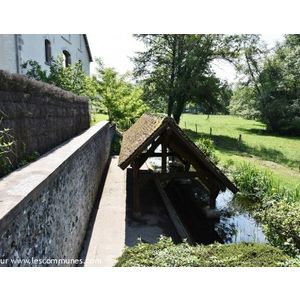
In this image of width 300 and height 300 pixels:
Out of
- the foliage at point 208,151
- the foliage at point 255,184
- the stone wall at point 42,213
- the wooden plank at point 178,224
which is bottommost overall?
the wooden plank at point 178,224

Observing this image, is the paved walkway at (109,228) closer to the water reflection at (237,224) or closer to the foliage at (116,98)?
the water reflection at (237,224)

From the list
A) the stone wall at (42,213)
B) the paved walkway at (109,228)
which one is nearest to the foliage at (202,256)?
the stone wall at (42,213)

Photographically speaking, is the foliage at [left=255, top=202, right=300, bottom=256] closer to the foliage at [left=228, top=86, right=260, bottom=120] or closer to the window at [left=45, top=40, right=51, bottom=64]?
the window at [left=45, top=40, right=51, bottom=64]

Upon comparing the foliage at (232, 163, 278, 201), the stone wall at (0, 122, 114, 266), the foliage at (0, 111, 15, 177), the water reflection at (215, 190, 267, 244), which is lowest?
the water reflection at (215, 190, 267, 244)

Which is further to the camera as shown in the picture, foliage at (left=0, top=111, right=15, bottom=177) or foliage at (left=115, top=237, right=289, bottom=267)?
foliage at (left=0, top=111, right=15, bottom=177)

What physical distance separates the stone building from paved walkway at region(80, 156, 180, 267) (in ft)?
22.8

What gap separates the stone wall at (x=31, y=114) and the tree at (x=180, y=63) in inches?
792

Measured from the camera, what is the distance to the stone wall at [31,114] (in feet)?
13.6

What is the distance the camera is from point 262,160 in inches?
658

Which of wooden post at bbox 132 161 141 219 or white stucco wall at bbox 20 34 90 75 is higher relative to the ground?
white stucco wall at bbox 20 34 90 75

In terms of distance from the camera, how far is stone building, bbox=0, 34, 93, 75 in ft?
38.8

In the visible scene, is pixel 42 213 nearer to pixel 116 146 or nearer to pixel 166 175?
pixel 166 175

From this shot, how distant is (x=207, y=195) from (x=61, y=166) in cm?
808

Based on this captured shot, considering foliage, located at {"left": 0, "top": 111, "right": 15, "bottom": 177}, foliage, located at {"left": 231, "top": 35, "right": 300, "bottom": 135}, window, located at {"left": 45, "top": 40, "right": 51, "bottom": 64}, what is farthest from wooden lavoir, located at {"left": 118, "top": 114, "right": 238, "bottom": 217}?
foliage, located at {"left": 231, "top": 35, "right": 300, "bottom": 135}
